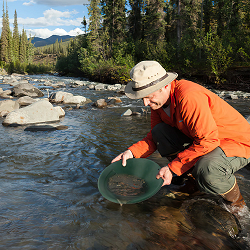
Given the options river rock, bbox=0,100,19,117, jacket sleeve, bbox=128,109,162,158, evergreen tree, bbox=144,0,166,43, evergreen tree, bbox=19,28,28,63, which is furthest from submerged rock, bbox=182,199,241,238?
evergreen tree, bbox=19,28,28,63

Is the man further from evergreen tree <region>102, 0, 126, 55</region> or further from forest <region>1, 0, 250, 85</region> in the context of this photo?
evergreen tree <region>102, 0, 126, 55</region>

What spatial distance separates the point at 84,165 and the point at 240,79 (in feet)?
44.0

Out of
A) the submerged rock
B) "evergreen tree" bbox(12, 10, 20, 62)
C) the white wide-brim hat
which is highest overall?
"evergreen tree" bbox(12, 10, 20, 62)

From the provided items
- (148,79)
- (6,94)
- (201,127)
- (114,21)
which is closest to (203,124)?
(201,127)

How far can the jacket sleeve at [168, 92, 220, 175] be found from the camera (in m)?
1.65

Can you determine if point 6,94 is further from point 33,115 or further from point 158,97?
point 158,97

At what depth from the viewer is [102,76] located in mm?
22062

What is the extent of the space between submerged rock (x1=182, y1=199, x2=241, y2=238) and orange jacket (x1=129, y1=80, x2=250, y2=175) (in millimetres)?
543

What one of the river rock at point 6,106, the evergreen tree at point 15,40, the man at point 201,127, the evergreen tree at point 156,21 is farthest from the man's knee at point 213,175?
the evergreen tree at point 15,40

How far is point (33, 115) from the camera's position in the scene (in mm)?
6141

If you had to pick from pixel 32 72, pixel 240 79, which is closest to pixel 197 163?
pixel 240 79

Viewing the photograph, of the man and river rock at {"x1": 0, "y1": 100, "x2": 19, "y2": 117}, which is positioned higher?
the man

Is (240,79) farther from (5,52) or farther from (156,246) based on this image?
(5,52)

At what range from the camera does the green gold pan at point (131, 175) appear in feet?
6.77
